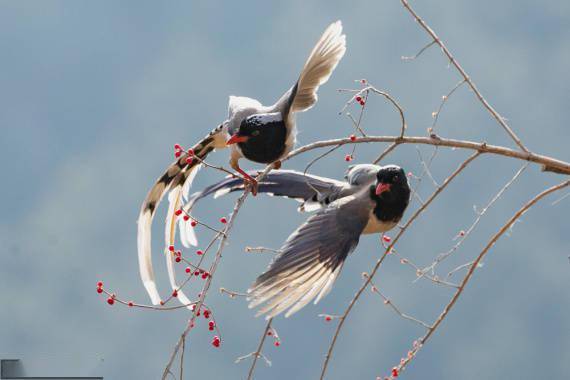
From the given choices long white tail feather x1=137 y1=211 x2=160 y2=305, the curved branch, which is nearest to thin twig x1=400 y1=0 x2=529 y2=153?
the curved branch

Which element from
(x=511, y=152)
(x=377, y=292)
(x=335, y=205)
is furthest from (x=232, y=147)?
(x=511, y=152)

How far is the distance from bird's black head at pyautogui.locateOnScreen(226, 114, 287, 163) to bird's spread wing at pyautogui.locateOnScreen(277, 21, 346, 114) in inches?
4.4

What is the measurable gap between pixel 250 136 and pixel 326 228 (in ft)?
1.75

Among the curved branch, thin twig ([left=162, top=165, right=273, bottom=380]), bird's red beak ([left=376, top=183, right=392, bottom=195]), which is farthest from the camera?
the curved branch

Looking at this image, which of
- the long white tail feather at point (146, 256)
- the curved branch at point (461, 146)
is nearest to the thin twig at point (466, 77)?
the curved branch at point (461, 146)

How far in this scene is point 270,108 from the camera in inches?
114

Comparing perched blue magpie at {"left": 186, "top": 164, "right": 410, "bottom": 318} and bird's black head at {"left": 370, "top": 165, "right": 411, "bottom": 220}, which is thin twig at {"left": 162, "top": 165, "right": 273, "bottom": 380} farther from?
bird's black head at {"left": 370, "top": 165, "right": 411, "bottom": 220}

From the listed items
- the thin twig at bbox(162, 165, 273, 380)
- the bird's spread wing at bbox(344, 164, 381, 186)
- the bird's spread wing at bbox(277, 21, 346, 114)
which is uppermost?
the bird's spread wing at bbox(277, 21, 346, 114)

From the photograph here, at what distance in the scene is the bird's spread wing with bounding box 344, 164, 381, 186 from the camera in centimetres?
263

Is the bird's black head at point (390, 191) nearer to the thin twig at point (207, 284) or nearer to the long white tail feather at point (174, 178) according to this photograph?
the thin twig at point (207, 284)

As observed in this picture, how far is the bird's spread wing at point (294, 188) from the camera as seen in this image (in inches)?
108

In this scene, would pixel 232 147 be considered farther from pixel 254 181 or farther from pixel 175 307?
pixel 175 307

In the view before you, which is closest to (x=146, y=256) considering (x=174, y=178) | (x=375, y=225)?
(x=174, y=178)

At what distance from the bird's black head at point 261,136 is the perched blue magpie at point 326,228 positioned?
164 mm
